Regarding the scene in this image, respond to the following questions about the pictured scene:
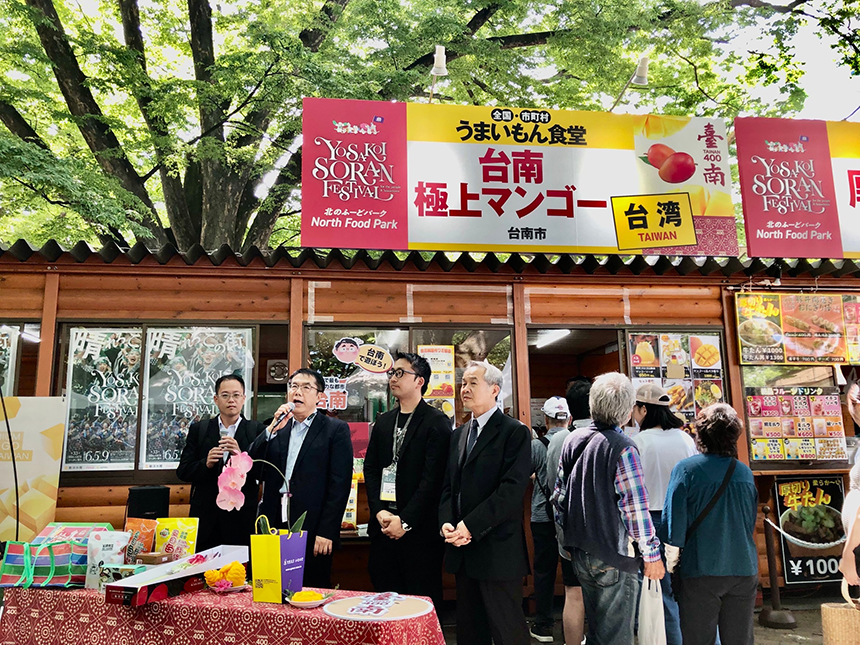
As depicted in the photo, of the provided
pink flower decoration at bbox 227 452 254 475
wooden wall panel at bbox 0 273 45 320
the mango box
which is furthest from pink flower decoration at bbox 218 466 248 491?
wooden wall panel at bbox 0 273 45 320

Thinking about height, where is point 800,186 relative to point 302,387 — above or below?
above

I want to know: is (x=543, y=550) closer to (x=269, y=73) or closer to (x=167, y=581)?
(x=167, y=581)

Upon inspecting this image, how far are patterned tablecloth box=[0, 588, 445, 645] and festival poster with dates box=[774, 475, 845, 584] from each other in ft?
16.3

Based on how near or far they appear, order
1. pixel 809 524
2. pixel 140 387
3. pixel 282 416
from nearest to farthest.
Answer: pixel 282 416
pixel 140 387
pixel 809 524

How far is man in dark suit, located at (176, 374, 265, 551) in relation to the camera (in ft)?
14.4

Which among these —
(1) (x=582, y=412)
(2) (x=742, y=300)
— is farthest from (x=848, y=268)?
(1) (x=582, y=412)

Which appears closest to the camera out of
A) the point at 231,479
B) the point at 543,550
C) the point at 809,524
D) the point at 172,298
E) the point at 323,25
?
the point at 231,479

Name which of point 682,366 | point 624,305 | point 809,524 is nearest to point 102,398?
point 624,305

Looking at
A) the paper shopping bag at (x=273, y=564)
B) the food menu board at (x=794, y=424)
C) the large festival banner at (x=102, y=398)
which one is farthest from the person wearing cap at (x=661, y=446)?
the large festival banner at (x=102, y=398)

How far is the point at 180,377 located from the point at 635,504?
4.23m

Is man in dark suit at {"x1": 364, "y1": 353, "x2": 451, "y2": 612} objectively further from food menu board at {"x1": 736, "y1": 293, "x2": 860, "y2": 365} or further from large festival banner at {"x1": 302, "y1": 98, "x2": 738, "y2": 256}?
food menu board at {"x1": 736, "y1": 293, "x2": 860, "y2": 365}

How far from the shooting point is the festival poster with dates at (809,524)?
19.7 ft

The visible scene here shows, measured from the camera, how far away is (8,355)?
18.1ft

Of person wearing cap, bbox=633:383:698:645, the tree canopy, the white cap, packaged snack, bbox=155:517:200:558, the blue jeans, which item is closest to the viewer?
packaged snack, bbox=155:517:200:558
